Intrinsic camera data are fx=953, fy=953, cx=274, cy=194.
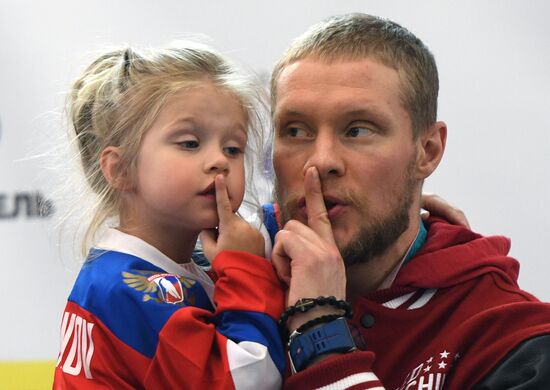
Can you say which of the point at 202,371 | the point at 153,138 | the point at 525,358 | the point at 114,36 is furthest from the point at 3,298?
the point at 525,358

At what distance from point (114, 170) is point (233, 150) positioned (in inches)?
7.7

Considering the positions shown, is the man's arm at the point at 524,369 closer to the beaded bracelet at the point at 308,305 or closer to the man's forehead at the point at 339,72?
the beaded bracelet at the point at 308,305

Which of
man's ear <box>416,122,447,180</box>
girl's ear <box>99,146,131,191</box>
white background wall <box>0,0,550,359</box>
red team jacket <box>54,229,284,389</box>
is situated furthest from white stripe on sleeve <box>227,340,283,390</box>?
white background wall <box>0,0,550,359</box>

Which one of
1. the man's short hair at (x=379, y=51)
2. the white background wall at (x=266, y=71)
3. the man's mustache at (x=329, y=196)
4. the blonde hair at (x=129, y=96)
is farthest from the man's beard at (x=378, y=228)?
the white background wall at (x=266, y=71)

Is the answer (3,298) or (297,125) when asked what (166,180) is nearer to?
(297,125)

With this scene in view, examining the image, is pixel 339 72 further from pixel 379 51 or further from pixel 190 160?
pixel 190 160

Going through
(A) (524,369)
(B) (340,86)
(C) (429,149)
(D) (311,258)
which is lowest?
(A) (524,369)

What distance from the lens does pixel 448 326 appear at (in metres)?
1.47

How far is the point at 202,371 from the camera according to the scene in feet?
4.21

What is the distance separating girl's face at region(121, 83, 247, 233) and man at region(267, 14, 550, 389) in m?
0.11

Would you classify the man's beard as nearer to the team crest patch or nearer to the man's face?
the man's face

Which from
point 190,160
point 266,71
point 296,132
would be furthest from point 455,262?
point 266,71

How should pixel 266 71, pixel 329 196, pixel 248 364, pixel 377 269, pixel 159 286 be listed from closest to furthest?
pixel 248 364 < pixel 159 286 < pixel 329 196 < pixel 377 269 < pixel 266 71

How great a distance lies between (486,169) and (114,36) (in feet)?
3.54
